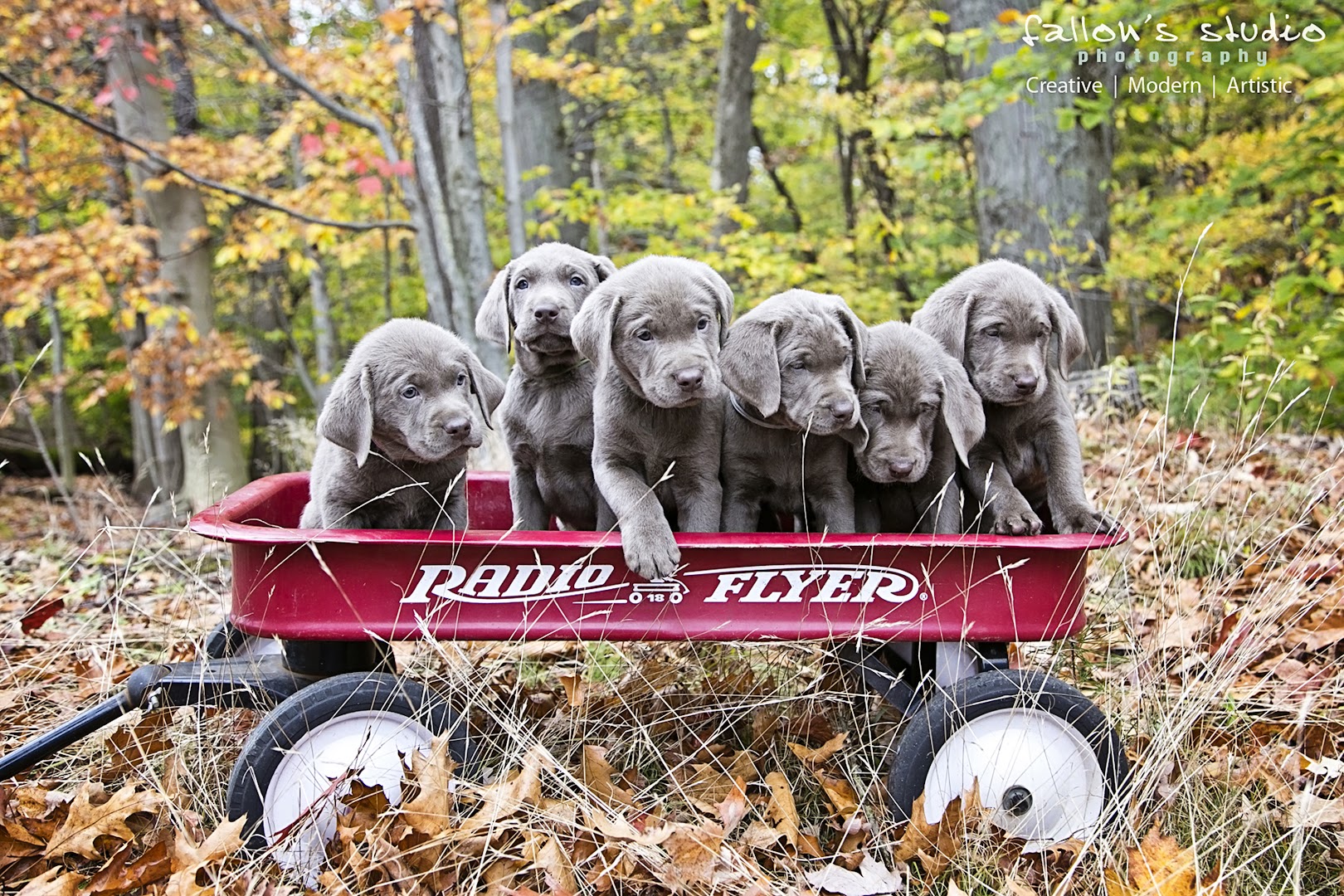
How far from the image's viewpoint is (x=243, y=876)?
2.51 meters

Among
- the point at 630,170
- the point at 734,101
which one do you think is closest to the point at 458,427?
the point at 734,101

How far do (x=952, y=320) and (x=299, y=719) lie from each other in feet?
Answer: 7.29

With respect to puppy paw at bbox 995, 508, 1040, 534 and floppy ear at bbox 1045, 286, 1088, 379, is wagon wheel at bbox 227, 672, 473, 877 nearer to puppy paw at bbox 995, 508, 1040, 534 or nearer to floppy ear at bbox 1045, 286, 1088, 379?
puppy paw at bbox 995, 508, 1040, 534

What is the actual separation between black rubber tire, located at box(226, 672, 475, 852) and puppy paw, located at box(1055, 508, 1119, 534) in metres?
1.83

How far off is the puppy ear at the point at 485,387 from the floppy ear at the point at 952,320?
Answer: 4.44 feet

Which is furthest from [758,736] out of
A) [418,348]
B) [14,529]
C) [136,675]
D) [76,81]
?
[14,529]

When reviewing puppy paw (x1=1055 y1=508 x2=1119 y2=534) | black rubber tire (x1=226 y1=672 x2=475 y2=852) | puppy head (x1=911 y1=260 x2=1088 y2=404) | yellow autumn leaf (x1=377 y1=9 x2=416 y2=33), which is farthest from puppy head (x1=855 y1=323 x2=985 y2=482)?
yellow autumn leaf (x1=377 y1=9 x2=416 y2=33)

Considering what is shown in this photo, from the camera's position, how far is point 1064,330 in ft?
9.80

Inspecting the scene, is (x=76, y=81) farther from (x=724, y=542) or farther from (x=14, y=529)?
(x=724, y=542)

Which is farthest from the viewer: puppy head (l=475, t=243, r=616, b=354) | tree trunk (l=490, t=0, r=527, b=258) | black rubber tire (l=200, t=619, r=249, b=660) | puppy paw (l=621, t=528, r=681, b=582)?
tree trunk (l=490, t=0, r=527, b=258)

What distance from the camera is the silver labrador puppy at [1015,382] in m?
2.86

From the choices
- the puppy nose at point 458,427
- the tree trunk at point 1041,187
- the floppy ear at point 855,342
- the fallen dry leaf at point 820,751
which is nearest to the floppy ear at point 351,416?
the puppy nose at point 458,427

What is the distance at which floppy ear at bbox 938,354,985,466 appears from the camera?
2725 mm

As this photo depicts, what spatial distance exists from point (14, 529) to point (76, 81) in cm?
509
